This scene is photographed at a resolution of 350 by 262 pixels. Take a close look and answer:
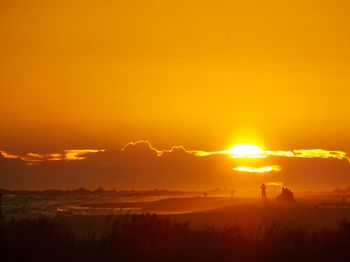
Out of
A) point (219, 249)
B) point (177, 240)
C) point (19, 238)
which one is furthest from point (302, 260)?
point (19, 238)

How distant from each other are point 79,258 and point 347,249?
5948 mm

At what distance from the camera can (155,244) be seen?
12.3 m

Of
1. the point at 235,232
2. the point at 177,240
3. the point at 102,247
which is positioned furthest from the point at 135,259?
the point at 235,232

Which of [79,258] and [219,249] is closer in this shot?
[79,258]

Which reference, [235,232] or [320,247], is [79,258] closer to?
[235,232]

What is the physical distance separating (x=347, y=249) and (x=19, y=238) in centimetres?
694

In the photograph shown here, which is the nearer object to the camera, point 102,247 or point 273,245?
point 102,247

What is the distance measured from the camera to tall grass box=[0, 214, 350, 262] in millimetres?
11375

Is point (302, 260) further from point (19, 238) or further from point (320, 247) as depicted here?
point (19, 238)

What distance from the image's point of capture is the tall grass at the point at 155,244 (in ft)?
37.3

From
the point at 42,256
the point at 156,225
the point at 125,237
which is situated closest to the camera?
the point at 42,256

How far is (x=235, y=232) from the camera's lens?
45.5ft

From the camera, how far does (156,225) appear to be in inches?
527

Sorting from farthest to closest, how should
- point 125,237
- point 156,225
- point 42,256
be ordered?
point 156,225 → point 125,237 → point 42,256
